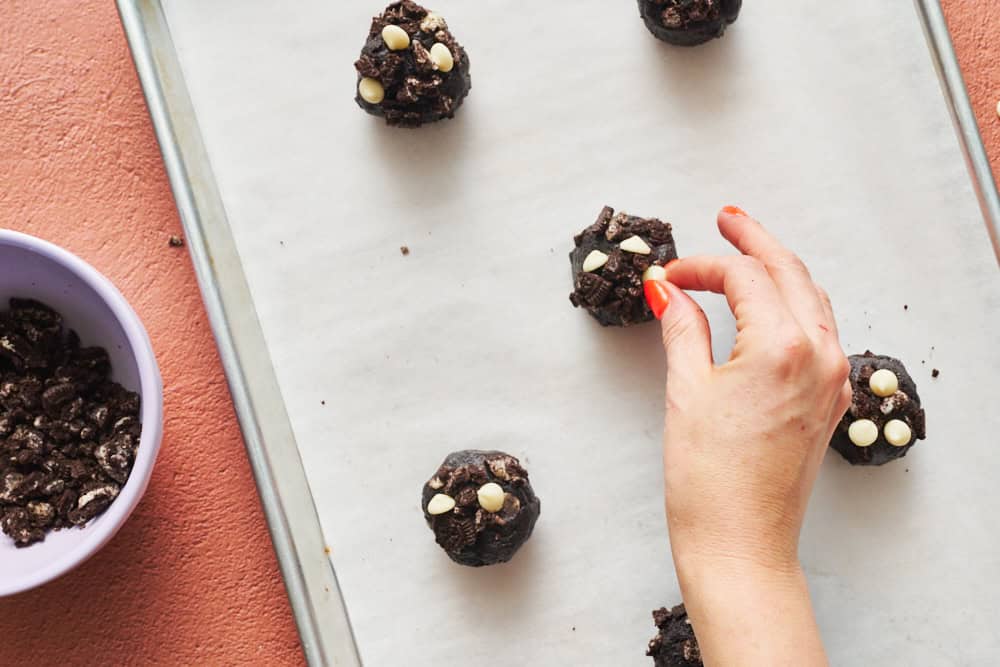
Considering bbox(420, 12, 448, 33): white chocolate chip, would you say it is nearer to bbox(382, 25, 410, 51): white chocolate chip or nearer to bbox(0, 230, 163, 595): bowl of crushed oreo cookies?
bbox(382, 25, 410, 51): white chocolate chip

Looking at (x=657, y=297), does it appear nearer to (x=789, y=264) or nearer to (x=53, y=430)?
(x=789, y=264)

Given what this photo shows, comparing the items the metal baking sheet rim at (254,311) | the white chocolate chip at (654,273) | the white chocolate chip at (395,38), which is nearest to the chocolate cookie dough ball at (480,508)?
the metal baking sheet rim at (254,311)

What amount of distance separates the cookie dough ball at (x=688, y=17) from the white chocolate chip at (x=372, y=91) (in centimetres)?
34

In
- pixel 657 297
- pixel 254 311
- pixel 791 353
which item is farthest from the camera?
pixel 254 311

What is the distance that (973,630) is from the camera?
3.88 feet

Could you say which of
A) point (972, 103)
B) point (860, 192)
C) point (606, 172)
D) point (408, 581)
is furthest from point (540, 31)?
point (408, 581)

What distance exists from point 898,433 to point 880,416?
1.1 inches

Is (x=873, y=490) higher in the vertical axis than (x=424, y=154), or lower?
lower

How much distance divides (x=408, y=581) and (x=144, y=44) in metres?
0.73

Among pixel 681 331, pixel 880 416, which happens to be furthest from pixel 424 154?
pixel 880 416

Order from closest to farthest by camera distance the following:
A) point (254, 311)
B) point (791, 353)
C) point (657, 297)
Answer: point (791, 353) → point (657, 297) → point (254, 311)

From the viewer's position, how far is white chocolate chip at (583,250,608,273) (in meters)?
1.15

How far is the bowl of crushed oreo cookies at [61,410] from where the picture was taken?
1111mm

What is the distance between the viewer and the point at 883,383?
3.72 ft
